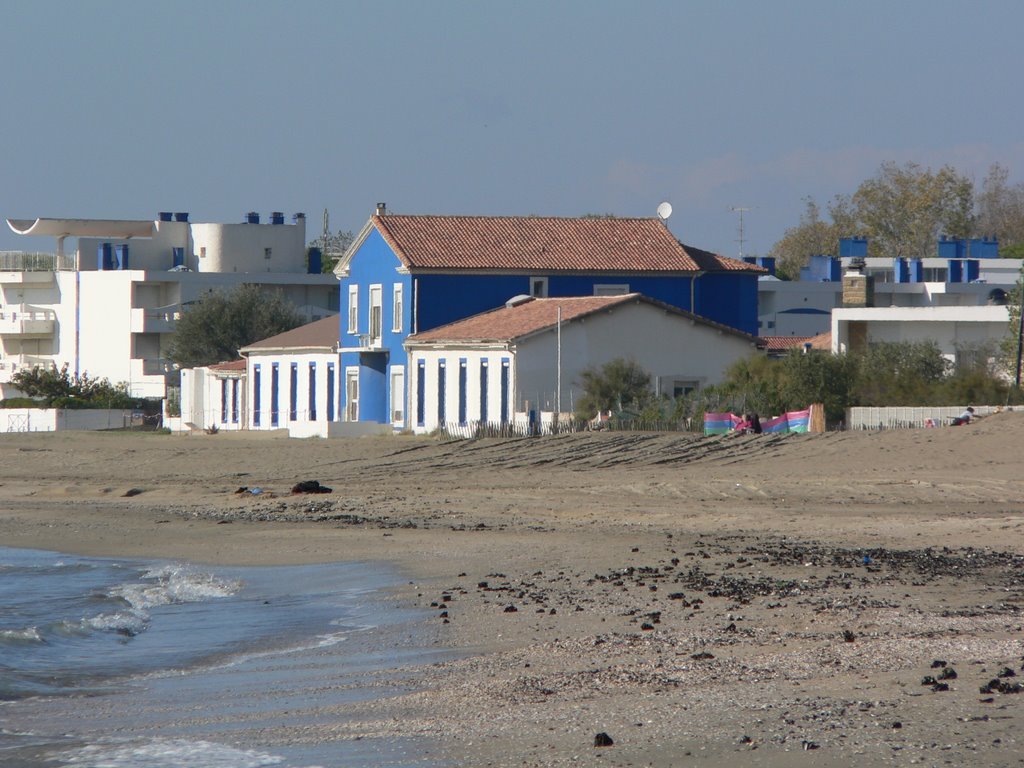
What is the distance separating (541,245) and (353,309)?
5810 millimetres

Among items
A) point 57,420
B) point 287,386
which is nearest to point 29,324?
point 57,420

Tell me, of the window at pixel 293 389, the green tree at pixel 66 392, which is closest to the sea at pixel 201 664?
the window at pixel 293 389

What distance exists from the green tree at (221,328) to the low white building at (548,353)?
21.4 m

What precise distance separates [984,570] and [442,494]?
13842mm

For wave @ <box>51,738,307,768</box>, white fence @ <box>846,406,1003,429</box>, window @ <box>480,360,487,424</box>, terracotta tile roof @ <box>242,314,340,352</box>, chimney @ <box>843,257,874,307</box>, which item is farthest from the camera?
chimney @ <box>843,257,874,307</box>

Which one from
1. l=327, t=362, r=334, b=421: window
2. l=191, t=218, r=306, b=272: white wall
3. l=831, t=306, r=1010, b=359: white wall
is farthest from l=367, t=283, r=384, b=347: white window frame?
l=191, t=218, r=306, b=272: white wall

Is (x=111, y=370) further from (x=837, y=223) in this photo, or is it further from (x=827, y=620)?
(x=827, y=620)

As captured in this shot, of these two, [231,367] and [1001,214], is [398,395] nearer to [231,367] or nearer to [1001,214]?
[231,367]

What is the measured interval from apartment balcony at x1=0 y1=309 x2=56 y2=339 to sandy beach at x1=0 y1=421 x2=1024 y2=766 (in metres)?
36.7

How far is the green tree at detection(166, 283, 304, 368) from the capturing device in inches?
2522

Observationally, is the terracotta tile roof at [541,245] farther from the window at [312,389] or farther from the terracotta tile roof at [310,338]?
the window at [312,389]

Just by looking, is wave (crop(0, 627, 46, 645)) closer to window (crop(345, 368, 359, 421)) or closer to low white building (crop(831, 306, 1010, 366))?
A: window (crop(345, 368, 359, 421))

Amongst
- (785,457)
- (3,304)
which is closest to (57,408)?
(3,304)

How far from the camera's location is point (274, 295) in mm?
67188
